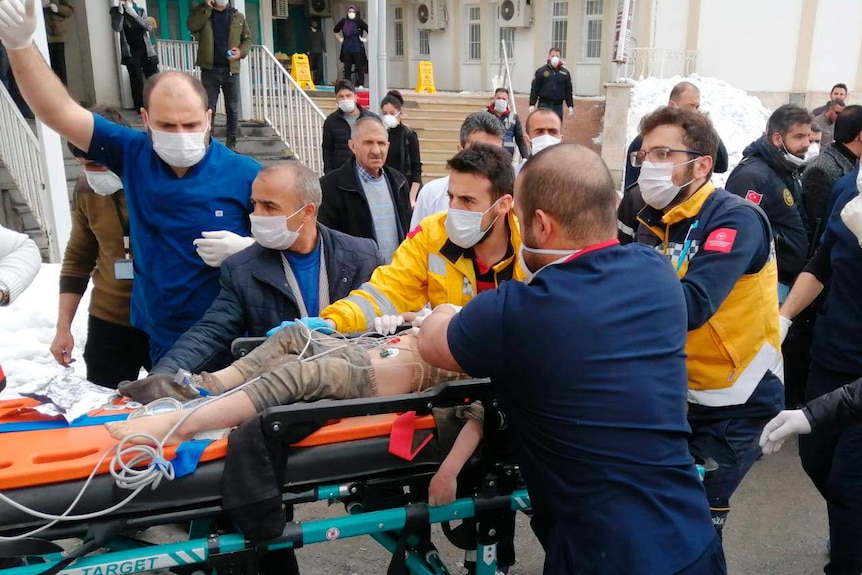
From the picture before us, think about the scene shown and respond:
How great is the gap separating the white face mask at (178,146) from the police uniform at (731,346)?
5.97 feet

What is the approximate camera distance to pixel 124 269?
3.17 metres

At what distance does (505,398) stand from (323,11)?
19554 millimetres

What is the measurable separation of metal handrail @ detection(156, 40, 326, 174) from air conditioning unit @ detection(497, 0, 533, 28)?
10.1 metres

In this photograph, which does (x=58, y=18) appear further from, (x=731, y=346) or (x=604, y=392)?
(x=604, y=392)

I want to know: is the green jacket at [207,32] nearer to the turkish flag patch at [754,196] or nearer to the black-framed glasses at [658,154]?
the turkish flag patch at [754,196]

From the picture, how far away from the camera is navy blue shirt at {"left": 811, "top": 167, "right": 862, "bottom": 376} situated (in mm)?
2871

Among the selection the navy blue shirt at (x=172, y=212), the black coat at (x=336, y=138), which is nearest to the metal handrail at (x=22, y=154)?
the black coat at (x=336, y=138)

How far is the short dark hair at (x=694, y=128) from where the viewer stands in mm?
2598

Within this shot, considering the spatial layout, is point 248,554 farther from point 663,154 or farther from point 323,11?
point 323,11

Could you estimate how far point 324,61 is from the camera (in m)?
20.0

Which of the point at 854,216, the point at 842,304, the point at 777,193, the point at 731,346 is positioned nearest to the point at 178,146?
the point at 731,346

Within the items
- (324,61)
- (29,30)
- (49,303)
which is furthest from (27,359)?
(324,61)

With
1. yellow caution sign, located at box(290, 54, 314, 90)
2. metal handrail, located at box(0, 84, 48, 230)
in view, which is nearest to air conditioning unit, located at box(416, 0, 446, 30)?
yellow caution sign, located at box(290, 54, 314, 90)

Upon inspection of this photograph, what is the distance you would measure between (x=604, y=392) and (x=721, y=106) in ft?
55.4
